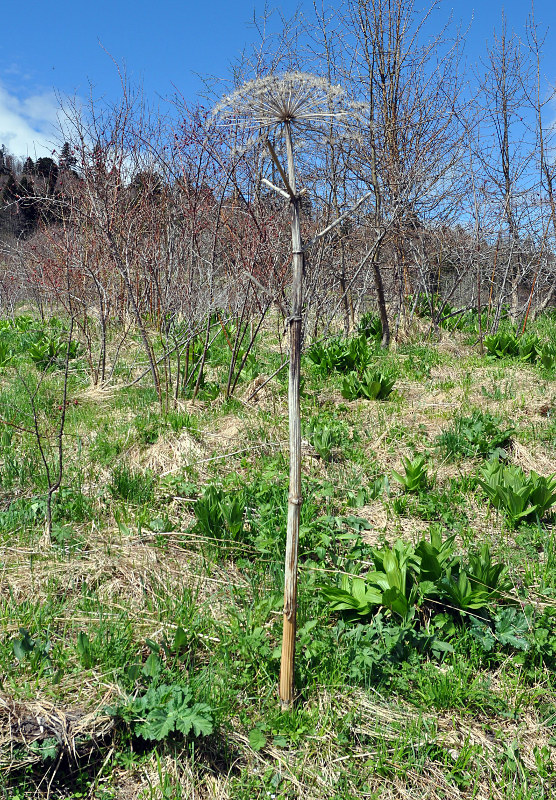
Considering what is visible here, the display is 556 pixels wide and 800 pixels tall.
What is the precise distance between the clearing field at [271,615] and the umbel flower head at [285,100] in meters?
1.96

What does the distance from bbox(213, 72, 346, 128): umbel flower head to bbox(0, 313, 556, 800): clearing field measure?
1959 millimetres

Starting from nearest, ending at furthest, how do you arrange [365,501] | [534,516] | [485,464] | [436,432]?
[534,516] → [365,501] → [485,464] → [436,432]

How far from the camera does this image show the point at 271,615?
256cm

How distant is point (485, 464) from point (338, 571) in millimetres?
1755

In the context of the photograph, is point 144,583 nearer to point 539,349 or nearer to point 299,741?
point 299,741

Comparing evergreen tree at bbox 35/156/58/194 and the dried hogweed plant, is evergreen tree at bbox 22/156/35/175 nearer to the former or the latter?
evergreen tree at bbox 35/156/58/194

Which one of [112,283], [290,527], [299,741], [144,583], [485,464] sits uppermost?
[112,283]

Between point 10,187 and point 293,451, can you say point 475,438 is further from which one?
point 10,187

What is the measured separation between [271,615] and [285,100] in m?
2.15

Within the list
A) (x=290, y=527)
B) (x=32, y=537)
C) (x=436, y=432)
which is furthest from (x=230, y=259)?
(x=290, y=527)

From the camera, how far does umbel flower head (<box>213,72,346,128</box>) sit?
5.76 ft

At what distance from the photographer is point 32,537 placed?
117 inches

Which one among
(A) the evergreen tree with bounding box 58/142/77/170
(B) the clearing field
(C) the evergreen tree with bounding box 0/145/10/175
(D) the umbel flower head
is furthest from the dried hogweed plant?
(C) the evergreen tree with bounding box 0/145/10/175

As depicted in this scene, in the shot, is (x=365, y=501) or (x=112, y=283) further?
(x=112, y=283)
